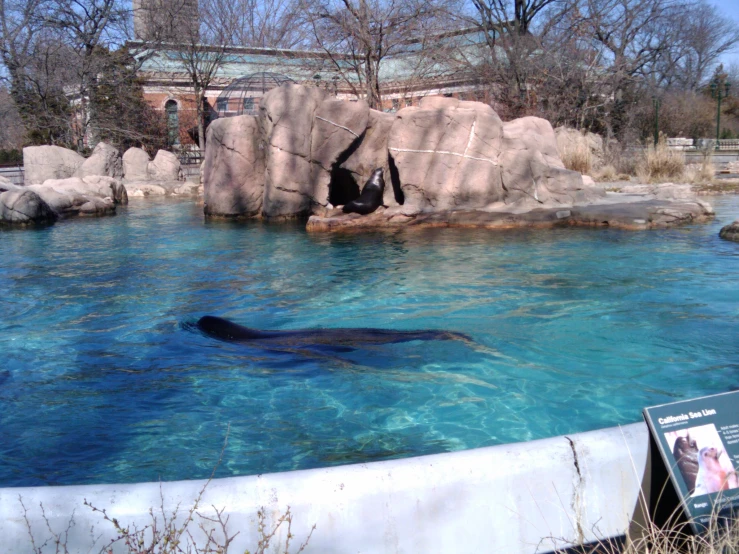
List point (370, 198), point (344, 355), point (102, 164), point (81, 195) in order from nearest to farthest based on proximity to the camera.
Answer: point (344, 355) < point (370, 198) < point (81, 195) < point (102, 164)

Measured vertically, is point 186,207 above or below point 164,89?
below

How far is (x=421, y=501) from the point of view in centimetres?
234

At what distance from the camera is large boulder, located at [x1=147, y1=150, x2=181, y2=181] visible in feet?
82.5

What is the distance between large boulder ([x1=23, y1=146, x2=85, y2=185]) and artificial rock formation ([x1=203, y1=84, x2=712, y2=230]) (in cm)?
976

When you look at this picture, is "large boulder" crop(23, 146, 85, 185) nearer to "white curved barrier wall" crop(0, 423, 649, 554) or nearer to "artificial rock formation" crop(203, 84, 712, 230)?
"artificial rock formation" crop(203, 84, 712, 230)

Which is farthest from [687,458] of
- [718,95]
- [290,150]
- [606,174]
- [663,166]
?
[718,95]

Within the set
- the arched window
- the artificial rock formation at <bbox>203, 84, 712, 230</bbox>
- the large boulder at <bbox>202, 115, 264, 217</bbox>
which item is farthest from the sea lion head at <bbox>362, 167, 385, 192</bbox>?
the arched window

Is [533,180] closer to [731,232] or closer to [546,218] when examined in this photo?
[546,218]

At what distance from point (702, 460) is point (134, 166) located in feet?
82.6

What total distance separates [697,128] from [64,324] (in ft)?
97.7

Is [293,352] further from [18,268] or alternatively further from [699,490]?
[18,268]

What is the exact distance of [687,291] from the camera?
736cm

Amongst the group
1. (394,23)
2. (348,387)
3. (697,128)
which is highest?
(394,23)

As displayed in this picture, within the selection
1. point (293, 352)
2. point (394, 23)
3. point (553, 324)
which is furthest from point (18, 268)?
point (394, 23)
